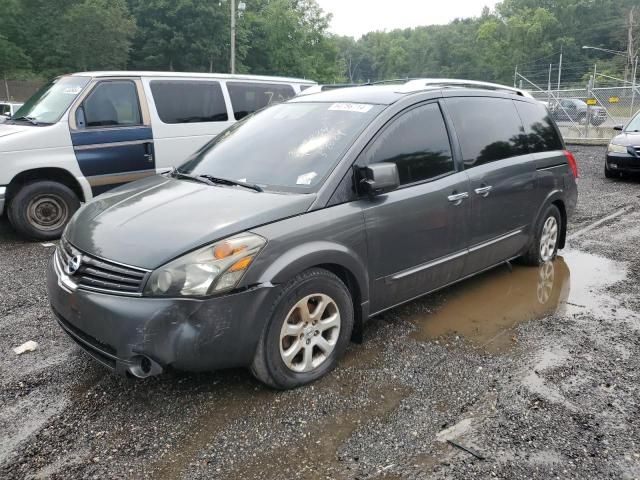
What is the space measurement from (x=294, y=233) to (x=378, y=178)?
676 millimetres

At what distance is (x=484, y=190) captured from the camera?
425 centimetres

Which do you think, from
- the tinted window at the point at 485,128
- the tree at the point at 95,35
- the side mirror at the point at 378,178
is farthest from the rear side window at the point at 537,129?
the tree at the point at 95,35

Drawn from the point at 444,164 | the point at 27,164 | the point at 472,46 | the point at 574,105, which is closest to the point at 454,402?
the point at 444,164

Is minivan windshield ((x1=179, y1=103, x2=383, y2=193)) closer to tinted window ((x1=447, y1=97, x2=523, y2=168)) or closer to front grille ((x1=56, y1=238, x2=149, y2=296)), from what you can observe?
tinted window ((x1=447, y1=97, x2=523, y2=168))

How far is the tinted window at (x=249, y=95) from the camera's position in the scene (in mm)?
7938

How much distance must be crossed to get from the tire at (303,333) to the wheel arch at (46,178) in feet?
15.3

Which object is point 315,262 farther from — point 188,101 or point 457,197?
point 188,101

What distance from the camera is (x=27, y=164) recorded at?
243 inches

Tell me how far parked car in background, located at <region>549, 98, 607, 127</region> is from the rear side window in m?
15.8

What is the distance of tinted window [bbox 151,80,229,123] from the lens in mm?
7160

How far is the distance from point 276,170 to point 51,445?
2003 mm

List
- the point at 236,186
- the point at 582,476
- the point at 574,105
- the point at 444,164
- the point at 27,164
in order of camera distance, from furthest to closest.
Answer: the point at 574,105
the point at 27,164
the point at 444,164
the point at 236,186
the point at 582,476

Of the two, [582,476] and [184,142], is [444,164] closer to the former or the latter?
[582,476]

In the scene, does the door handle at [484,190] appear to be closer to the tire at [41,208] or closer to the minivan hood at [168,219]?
the minivan hood at [168,219]
